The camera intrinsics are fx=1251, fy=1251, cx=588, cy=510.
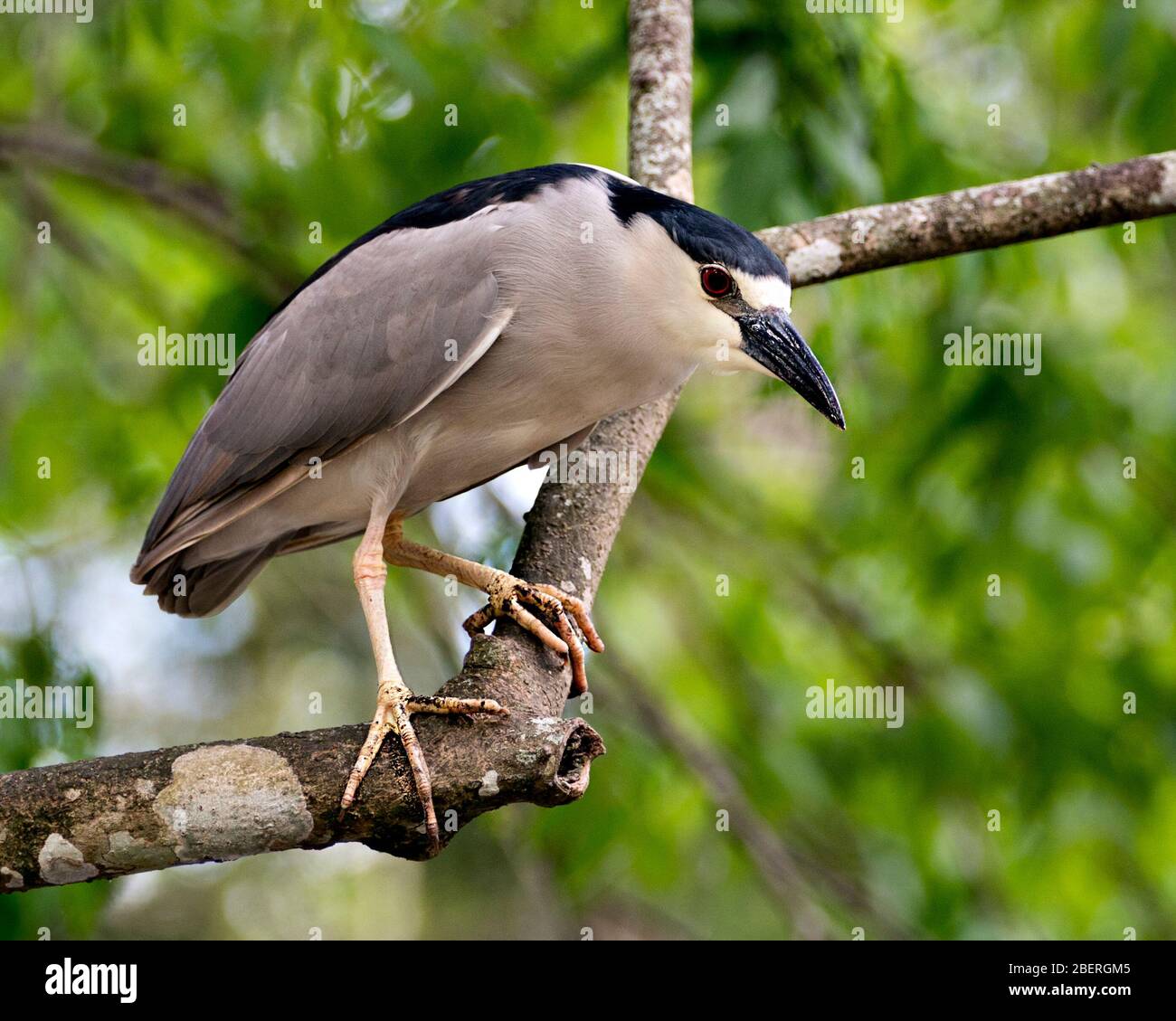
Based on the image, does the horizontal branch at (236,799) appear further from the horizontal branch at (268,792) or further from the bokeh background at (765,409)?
the bokeh background at (765,409)

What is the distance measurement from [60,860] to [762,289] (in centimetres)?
200

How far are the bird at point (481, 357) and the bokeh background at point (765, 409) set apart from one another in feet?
2.06

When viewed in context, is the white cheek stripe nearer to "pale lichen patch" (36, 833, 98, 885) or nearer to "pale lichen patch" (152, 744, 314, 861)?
"pale lichen patch" (152, 744, 314, 861)

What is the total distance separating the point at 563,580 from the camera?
3.28m

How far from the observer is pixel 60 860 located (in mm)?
2428

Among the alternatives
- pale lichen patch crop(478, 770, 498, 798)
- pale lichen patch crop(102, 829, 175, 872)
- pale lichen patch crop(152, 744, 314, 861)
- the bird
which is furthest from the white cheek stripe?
pale lichen patch crop(102, 829, 175, 872)

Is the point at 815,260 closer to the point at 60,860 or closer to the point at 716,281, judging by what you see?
the point at 716,281

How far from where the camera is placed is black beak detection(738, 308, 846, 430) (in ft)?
10.00

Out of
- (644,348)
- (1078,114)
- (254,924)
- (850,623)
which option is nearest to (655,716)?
(850,623)

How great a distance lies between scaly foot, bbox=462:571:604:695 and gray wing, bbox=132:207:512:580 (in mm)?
523

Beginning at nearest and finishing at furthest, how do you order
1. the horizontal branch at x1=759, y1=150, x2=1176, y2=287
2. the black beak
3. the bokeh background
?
the black beak, the horizontal branch at x1=759, y1=150, x2=1176, y2=287, the bokeh background

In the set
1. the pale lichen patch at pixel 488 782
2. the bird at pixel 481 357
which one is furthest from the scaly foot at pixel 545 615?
the pale lichen patch at pixel 488 782

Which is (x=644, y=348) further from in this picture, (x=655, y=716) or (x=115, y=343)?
(x=115, y=343)

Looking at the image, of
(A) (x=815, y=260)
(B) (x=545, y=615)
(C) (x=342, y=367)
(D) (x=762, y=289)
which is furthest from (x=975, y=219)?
(C) (x=342, y=367)
